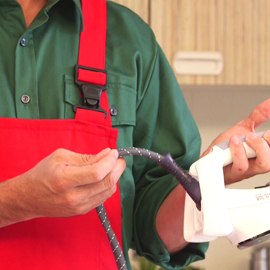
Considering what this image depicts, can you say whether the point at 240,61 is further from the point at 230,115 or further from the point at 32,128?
the point at 32,128

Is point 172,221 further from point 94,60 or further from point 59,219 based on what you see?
point 94,60

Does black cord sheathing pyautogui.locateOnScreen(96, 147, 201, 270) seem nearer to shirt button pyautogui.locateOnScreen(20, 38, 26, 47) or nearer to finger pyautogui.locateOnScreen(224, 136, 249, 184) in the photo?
finger pyautogui.locateOnScreen(224, 136, 249, 184)

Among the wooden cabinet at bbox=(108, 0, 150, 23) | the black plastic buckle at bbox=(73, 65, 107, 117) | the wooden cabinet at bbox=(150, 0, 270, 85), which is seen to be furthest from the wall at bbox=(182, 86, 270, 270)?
the black plastic buckle at bbox=(73, 65, 107, 117)

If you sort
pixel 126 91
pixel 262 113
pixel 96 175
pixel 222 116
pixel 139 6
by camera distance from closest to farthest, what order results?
pixel 96 175 < pixel 262 113 < pixel 126 91 < pixel 139 6 < pixel 222 116

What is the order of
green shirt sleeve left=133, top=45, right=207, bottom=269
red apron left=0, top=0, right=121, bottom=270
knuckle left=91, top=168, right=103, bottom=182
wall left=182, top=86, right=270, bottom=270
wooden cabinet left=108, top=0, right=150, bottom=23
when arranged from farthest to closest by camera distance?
wall left=182, top=86, right=270, bottom=270, wooden cabinet left=108, top=0, right=150, bottom=23, green shirt sleeve left=133, top=45, right=207, bottom=269, red apron left=0, top=0, right=121, bottom=270, knuckle left=91, top=168, right=103, bottom=182

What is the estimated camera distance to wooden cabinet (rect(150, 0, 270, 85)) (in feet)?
4.29

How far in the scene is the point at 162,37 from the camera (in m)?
1.31

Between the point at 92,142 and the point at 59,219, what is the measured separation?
13cm

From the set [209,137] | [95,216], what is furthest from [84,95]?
[209,137]

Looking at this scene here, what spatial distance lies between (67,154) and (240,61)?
0.95m

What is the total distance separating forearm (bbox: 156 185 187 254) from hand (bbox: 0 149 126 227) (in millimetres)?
194

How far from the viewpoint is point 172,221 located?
73cm

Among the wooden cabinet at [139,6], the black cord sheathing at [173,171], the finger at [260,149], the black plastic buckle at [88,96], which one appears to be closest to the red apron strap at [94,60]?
the black plastic buckle at [88,96]

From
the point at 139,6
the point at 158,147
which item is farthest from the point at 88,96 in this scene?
the point at 139,6
